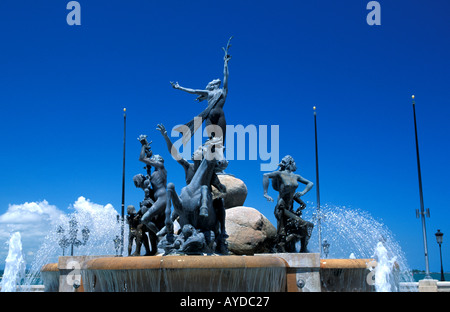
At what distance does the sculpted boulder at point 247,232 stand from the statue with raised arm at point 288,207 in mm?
1657

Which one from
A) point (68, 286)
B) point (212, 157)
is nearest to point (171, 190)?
point (212, 157)

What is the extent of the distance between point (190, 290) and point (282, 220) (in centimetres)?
379

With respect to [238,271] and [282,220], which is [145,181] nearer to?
[282,220]

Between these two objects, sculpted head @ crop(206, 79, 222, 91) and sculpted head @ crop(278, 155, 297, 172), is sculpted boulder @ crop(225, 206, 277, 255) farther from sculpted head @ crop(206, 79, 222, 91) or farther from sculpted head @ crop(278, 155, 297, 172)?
sculpted head @ crop(206, 79, 222, 91)

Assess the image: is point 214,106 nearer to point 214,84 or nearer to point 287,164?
point 214,84

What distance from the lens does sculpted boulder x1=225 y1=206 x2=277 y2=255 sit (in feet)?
40.0

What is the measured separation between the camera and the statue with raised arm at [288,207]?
10531mm

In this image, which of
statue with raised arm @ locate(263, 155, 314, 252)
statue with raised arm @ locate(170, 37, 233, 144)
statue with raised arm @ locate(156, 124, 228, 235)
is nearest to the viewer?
statue with raised arm @ locate(156, 124, 228, 235)

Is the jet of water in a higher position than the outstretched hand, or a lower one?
lower

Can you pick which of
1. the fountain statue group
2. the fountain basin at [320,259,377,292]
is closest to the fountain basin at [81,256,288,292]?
the fountain statue group

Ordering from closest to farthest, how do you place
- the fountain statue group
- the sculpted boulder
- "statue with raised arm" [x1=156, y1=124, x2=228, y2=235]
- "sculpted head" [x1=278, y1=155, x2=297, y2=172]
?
1. the fountain statue group
2. "statue with raised arm" [x1=156, y1=124, x2=228, y2=235]
3. "sculpted head" [x1=278, y1=155, x2=297, y2=172]
4. the sculpted boulder

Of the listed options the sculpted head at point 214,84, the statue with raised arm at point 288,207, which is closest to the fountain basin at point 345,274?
the statue with raised arm at point 288,207

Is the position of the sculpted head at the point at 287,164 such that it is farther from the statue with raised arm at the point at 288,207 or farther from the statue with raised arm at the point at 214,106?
the statue with raised arm at the point at 214,106
